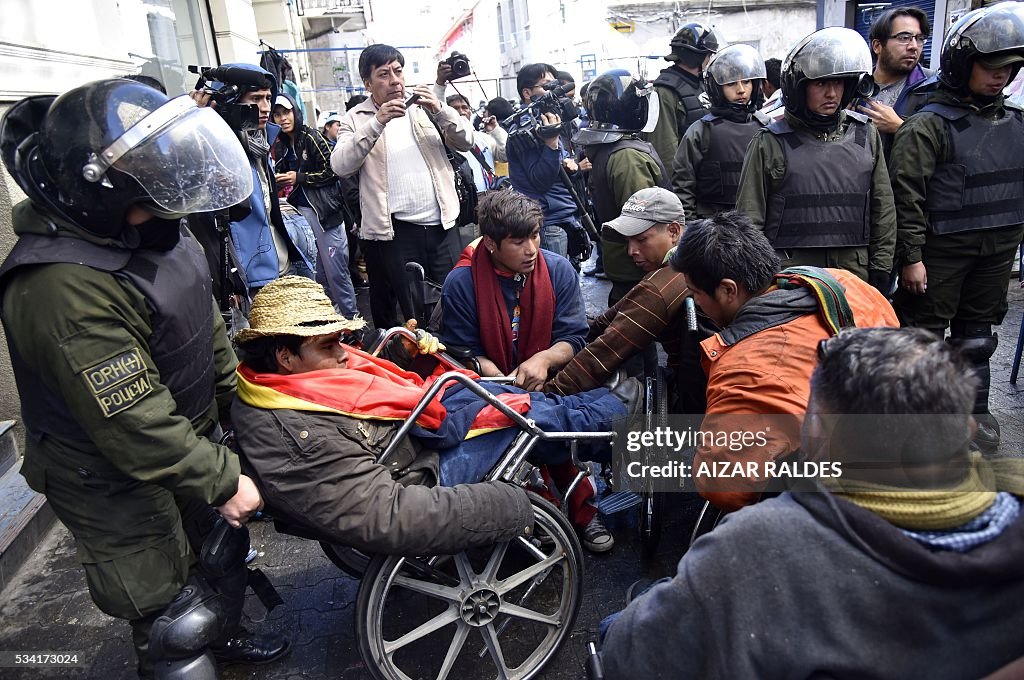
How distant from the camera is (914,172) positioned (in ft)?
11.9

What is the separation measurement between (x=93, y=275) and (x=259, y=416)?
59cm

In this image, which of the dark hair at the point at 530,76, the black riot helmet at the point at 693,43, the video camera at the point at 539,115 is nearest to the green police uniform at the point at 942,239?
the black riot helmet at the point at 693,43

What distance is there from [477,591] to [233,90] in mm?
2762

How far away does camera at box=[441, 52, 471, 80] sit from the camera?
480cm

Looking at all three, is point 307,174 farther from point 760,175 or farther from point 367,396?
point 367,396

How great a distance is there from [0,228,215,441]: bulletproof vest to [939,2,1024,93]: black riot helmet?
367 centimetres

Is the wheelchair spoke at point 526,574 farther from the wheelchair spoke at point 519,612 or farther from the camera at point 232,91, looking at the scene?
the camera at point 232,91

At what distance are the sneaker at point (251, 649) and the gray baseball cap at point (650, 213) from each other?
224 centimetres

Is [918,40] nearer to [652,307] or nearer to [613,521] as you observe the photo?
[652,307]

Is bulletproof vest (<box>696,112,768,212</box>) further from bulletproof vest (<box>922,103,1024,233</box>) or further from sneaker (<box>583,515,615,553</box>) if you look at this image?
sneaker (<box>583,515,615,553</box>)

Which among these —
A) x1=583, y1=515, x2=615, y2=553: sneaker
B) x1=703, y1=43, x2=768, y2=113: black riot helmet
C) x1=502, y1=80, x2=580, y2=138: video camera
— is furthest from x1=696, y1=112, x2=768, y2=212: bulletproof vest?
x1=583, y1=515, x2=615, y2=553: sneaker

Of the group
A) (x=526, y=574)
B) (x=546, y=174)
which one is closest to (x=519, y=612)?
(x=526, y=574)

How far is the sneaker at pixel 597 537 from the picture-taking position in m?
3.11

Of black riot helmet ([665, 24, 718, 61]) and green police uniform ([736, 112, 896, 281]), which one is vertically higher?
black riot helmet ([665, 24, 718, 61])
